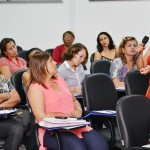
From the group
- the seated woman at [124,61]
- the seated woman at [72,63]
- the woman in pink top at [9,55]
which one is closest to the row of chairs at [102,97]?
the seated woman at [72,63]

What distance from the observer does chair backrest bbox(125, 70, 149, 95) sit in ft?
15.0

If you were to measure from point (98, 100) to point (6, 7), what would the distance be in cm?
548

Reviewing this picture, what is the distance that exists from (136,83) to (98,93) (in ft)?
1.55

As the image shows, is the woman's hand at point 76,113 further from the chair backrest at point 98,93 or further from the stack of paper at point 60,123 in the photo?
the stack of paper at point 60,123

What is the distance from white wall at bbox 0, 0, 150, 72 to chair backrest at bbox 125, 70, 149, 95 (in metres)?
3.52

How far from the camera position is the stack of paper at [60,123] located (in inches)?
135

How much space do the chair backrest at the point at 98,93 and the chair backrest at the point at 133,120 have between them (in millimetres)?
832

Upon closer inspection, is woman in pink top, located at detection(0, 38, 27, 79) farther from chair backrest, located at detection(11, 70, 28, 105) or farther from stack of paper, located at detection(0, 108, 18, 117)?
stack of paper, located at detection(0, 108, 18, 117)

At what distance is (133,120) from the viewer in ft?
11.1

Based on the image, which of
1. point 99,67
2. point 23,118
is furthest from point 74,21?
point 23,118

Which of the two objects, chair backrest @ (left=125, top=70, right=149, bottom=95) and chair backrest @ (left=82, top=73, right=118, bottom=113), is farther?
chair backrest @ (left=125, top=70, right=149, bottom=95)

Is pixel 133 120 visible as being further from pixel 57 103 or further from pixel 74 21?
pixel 74 21

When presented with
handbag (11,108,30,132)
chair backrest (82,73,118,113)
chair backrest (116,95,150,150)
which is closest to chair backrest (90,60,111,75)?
chair backrest (82,73,118,113)

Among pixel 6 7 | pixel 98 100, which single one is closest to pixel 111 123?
pixel 98 100
